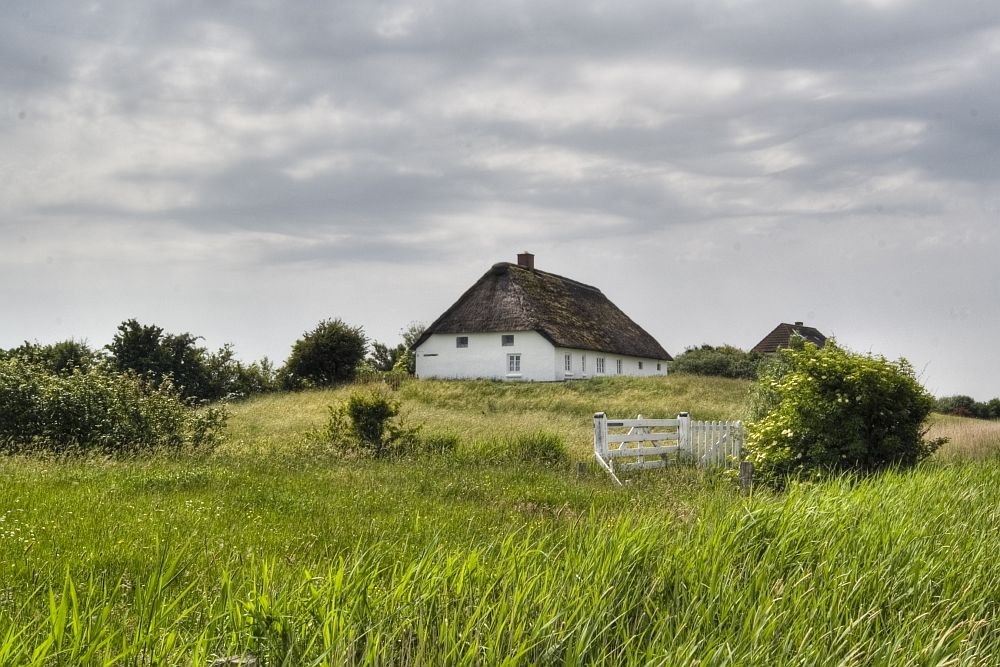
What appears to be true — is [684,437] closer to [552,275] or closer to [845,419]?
[845,419]

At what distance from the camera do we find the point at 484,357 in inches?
1783

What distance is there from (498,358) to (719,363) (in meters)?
13.4

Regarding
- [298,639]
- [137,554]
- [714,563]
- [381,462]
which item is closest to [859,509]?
[714,563]

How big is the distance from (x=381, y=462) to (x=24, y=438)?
22.6 ft

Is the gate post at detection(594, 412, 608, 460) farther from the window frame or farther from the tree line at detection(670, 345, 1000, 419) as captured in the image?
the tree line at detection(670, 345, 1000, 419)

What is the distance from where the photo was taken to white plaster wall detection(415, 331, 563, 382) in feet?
142

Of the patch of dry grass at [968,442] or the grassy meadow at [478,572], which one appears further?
the patch of dry grass at [968,442]

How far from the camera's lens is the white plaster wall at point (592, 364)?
4369 cm

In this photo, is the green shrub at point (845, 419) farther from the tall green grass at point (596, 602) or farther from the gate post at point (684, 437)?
the tall green grass at point (596, 602)

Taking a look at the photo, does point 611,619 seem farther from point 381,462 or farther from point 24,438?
point 24,438

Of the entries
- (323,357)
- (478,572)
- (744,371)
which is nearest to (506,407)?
(323,357)

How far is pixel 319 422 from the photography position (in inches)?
998

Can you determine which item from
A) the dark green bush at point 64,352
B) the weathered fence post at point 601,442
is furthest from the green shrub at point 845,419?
the dark green bush at point 64,352

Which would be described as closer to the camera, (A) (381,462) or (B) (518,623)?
(B) (518,623)
